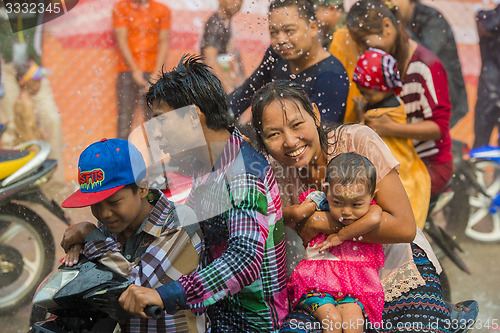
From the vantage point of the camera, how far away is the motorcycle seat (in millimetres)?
3664

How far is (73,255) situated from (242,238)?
0.65 m

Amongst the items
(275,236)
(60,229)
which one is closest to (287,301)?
(275,236)

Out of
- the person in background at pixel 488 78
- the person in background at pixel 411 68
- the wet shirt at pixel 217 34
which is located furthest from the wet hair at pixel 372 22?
the person in background at pixel 488 78

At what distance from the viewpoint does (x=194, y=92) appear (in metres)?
2.13

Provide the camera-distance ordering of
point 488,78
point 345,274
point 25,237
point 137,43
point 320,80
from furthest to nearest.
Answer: point 488,78, point 137,43, point 25,237, point 320,80, point 345,274

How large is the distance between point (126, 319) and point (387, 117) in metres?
1.80

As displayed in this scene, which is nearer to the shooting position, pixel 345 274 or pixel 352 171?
pixel 352 171

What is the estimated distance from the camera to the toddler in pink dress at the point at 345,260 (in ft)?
6.83

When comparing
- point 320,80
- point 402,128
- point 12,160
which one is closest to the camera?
point 320,80

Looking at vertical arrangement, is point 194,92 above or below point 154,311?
above

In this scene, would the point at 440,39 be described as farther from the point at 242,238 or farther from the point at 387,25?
the point at 242,238

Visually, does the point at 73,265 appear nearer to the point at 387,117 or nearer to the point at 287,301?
the point at 287,301

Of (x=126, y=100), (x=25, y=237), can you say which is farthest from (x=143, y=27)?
(x=25, y=237)

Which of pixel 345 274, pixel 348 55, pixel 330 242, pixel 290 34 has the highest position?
pixel 290 34
